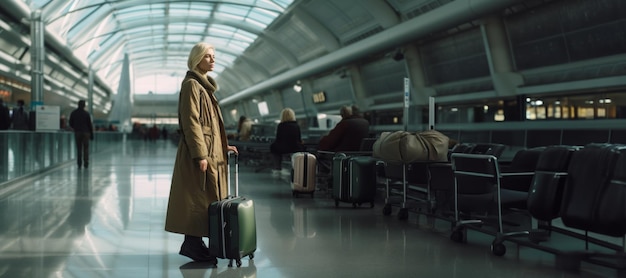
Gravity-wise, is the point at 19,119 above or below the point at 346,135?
above

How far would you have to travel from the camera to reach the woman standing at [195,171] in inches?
176

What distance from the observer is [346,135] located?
9.55m

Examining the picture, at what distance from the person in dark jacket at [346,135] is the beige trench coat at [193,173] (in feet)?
16.2

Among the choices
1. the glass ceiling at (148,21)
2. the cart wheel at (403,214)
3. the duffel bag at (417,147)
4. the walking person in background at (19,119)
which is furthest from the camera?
the glass ceiling at (148,21)

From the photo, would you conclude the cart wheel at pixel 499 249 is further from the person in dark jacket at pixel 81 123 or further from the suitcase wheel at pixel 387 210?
the person in dark jacket at pixel 81 123

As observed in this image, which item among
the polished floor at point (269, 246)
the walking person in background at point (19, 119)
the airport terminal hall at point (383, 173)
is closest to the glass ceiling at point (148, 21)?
the airport terminal hall at point (383, 173)

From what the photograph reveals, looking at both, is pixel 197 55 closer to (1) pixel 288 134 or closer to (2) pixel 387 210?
(2) pixel 387 210

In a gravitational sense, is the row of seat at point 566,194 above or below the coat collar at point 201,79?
below

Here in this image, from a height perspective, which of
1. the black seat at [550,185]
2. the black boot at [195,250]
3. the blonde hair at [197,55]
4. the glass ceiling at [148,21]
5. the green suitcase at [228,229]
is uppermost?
the glass ceiling at [148,21]

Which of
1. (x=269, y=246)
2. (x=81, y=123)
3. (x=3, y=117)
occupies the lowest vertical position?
(x=269, y=246)

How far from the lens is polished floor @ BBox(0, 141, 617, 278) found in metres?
4.39

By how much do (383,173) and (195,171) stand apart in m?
3.96

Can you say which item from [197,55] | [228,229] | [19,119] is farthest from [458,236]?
[19,119]

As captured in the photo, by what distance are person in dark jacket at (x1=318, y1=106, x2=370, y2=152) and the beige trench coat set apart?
4.95m
